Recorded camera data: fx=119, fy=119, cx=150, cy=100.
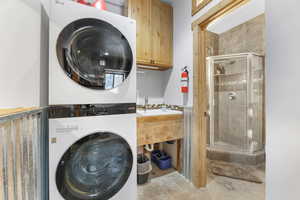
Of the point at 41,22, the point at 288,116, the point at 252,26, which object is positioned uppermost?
the point at 252,26

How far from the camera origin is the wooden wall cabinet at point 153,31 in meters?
1.64

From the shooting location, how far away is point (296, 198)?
59cm

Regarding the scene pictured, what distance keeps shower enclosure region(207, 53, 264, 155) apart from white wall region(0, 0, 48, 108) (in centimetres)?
254

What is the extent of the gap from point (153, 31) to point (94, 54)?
116 centimetres

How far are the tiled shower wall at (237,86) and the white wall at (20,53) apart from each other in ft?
9.09

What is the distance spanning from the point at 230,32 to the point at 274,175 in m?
2.80

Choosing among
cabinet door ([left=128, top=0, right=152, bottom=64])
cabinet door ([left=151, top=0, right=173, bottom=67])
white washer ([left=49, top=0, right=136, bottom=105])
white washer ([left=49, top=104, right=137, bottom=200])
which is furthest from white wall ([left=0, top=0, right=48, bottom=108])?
cabinet door ([left=151, top=0, right=173, bottom=67])

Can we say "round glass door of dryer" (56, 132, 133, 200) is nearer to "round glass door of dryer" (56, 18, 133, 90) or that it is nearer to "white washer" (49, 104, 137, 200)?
"white washer" (49, 104, 137, 200)

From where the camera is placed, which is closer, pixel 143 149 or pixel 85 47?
pixel 85 47

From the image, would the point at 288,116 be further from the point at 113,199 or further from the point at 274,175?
the point at 113,199

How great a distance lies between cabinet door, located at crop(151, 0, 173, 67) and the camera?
1.75 m

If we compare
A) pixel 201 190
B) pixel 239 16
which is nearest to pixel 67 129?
pixel 201 190

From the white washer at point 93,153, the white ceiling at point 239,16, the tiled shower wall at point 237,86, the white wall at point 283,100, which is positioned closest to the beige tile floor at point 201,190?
the white washer at point 93,153

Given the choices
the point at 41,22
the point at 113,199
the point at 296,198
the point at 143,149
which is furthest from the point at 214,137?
the point at 41,22
